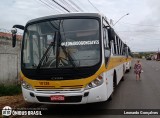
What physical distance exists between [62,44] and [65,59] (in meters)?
0.48

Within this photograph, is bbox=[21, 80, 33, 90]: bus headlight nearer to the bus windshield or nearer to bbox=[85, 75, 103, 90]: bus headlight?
the bus windshield

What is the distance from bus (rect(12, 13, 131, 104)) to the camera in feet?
25.7

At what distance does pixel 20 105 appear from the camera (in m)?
9.97

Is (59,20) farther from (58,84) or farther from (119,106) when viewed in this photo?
(119,106)

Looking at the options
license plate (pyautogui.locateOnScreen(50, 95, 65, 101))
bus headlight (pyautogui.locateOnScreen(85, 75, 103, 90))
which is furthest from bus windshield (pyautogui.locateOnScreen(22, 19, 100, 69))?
license plate (pyautogui.locateOnScreen(50, 95, 65, 101))

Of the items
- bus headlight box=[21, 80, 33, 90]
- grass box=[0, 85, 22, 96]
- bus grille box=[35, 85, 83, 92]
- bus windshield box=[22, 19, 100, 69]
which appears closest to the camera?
bus grille box=[35, 85, 83, 92]

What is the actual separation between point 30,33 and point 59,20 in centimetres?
103

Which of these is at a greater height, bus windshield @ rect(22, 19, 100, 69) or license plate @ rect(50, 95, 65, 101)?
bus windshield @ rect(22, 19, 100, 69)

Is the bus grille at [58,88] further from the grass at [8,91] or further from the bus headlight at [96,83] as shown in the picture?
the grass at [8,91]

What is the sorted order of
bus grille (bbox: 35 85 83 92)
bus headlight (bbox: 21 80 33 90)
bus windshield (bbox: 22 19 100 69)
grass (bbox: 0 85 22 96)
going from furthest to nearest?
grass (bbox: 0 85 22 96)
bus headlight (bbox: 21 80 33 90)
bus windshield (bbox: 22 19 100 69)
bus grille (bbox: 35 85 83 92)

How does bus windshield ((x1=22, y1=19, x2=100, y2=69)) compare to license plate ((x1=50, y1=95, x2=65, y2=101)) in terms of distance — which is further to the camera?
bus windshield ((x1=22, y1=19, x2=100, y2=69))

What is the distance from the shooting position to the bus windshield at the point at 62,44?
8.08 meters

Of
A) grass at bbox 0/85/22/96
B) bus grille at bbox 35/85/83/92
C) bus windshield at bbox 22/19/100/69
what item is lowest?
grass at bbox 0/85/22/96

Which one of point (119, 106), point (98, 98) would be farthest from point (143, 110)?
point (98, 98)
